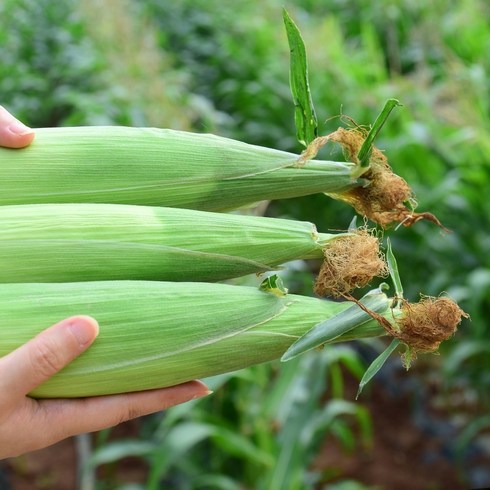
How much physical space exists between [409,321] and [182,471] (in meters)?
1.87

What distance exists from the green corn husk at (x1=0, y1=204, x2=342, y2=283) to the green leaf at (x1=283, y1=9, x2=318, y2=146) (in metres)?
0.17

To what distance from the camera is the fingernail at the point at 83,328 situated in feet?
3.43

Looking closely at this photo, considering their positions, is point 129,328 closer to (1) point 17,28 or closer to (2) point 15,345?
(2) point 15,345

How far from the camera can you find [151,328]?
3.61ft

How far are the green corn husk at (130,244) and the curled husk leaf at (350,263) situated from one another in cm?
6

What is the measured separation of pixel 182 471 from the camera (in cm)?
283

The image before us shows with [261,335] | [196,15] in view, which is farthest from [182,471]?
[196,15]

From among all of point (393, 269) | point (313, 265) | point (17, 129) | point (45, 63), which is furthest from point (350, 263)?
point (45, 63)

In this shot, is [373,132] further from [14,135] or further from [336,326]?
[14,135]

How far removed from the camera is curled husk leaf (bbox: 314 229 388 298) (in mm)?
1161

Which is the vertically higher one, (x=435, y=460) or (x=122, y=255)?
(x=122, y=255)

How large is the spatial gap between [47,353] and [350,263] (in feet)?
1.46

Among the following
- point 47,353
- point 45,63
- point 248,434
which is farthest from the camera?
point 45,63

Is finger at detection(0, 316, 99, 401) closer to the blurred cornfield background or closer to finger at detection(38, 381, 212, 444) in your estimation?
finger at detection(38, 381, 212, 444)
